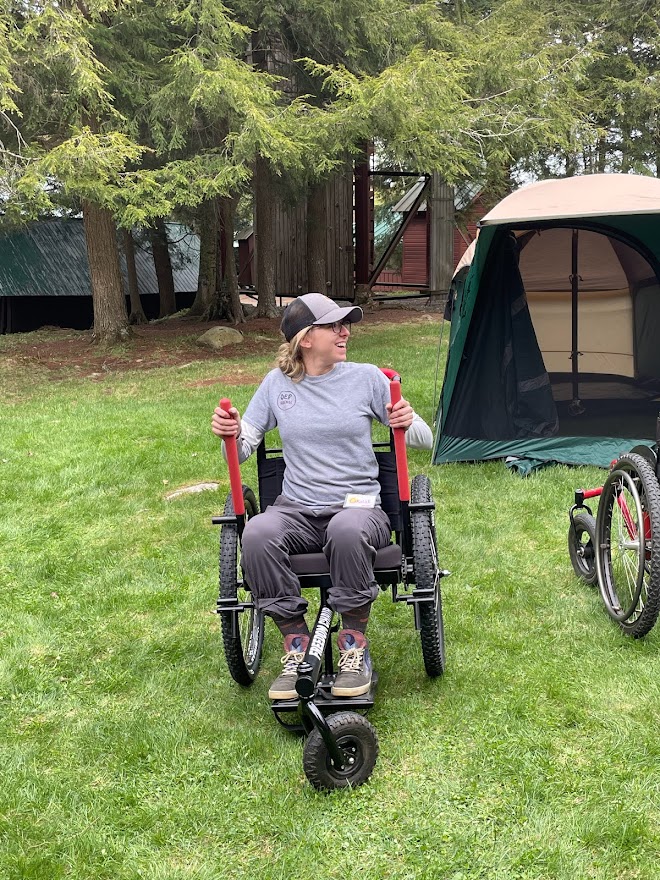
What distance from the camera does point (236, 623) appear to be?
2.90 meters

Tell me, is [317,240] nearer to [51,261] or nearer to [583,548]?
[51,261]

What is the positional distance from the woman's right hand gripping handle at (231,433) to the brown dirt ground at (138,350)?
23.7 ft

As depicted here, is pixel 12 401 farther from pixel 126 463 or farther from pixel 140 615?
pixel 140 615

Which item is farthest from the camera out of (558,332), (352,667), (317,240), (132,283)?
(132,283)

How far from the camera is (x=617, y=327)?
23.0 feet

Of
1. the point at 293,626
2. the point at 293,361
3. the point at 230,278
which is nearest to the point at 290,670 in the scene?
the point at 293,626

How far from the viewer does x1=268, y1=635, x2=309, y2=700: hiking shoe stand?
269 centimetres

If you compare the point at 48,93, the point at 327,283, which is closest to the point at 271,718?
the point at 48,93

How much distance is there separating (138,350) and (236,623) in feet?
32.6

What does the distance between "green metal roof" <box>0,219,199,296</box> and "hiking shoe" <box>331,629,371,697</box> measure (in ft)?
51.0

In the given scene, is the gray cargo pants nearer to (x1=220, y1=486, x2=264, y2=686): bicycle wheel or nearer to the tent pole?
(x1=220, y1=486, x2=264, y2=686): bicycle wheel

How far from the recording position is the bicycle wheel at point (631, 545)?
313 cm

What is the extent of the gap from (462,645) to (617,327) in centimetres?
440

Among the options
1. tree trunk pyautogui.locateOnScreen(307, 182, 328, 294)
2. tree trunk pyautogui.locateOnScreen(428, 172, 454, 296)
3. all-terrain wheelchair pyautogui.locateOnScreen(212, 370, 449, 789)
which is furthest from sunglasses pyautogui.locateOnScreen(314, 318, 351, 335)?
A: tree trunk pyautogui.locateOnScreen(428, 172, 454, 296)
